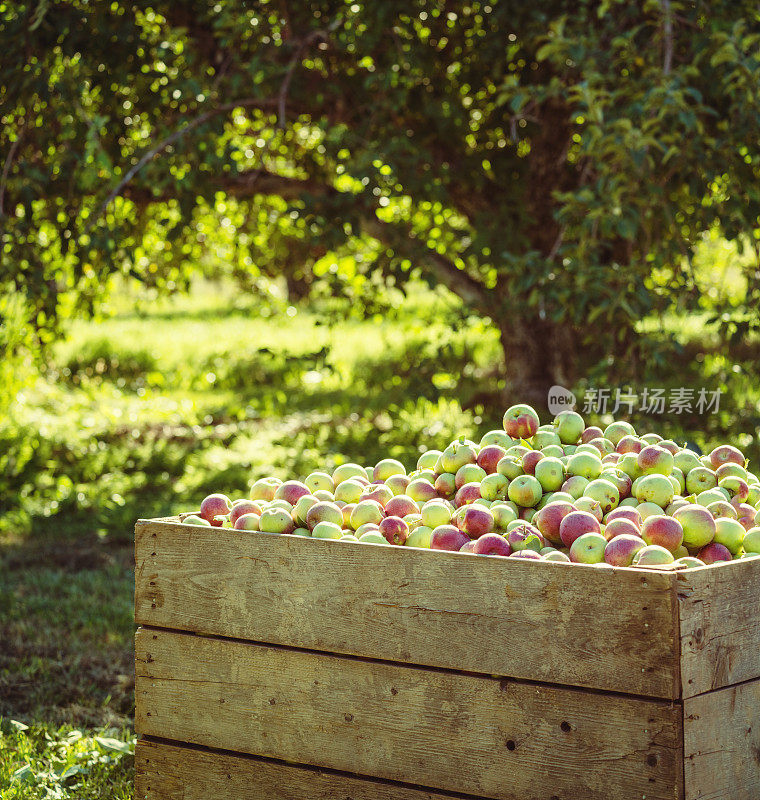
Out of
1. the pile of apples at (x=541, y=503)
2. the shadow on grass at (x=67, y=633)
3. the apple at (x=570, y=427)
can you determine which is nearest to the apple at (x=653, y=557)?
the pile of apples at (x=541, y=503)

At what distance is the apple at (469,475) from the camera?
2.34 m

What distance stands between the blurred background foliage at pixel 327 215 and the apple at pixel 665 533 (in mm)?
1631

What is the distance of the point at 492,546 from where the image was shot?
6.50 ft

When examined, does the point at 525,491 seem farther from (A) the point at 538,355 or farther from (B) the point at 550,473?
(A) the point at 538,355

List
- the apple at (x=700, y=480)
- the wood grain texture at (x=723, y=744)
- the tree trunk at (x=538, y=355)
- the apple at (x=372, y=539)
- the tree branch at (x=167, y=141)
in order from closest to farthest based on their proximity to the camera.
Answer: the wood grain texture at (x=723, y=744) → the apple at (x=372, y=539) → the apple at (x=700, y=480) → the tree branch at (x=167, y=141) → the tree trunk at (x=538, y=355)

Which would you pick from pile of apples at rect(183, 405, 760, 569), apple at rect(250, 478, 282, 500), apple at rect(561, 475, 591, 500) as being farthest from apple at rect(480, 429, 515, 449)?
apple at rect(250, 478, 282, 500)

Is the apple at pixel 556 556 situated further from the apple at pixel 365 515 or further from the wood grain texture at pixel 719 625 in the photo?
the apple at pixel 365 515

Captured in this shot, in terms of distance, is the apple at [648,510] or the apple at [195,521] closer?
the apple at [648,510]

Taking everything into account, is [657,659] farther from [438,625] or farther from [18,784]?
[18,784]

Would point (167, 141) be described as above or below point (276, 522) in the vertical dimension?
above

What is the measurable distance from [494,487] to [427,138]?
4501mm

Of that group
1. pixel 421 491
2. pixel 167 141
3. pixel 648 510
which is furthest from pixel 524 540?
pixel 167 141

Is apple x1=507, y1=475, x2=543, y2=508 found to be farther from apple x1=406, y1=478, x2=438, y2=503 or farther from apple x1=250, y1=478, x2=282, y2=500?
apple x1=250, y1=478, x2=282, y2=500

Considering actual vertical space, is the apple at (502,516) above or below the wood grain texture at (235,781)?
above
